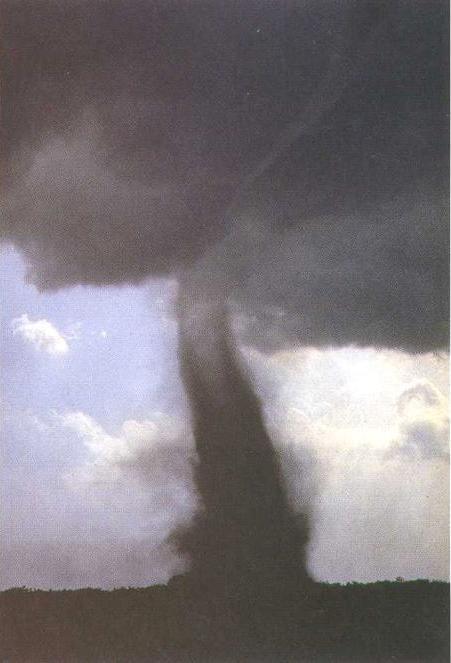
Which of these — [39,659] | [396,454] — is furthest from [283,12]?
[39,659]

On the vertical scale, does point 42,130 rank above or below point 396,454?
above

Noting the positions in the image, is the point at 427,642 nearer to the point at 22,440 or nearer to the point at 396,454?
the point at 396,454

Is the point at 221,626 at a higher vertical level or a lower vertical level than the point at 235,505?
lower

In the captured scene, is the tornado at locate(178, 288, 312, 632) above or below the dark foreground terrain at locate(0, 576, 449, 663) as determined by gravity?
above

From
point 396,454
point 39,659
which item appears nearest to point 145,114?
point 396,454

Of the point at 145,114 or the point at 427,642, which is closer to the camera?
the point at 427,642

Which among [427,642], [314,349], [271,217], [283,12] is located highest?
[283,12]

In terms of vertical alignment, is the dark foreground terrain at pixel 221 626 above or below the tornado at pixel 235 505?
below
